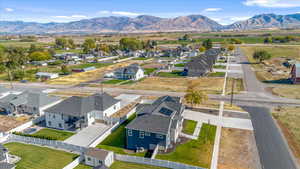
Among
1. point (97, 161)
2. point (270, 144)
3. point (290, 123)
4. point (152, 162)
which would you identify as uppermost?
point (290, 123)

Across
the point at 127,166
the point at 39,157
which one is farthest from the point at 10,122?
the point at 127,166

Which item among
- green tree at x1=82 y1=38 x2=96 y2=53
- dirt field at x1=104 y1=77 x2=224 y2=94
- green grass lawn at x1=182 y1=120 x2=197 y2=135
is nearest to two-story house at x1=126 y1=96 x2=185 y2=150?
green grass lawn at x1=182 y1=120 x2=197 y2=135

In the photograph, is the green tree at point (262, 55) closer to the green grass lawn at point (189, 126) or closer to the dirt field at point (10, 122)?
the green grass lawn at point (189, 126)

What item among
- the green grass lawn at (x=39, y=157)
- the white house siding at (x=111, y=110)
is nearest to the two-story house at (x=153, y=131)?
the green grass lawn at (x=39, y=157)

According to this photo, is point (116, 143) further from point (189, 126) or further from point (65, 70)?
point (65, 70)

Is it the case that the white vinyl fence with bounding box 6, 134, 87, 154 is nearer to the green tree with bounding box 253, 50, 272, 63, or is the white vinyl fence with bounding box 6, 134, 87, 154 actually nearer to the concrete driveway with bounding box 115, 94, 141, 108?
the concrete driveway with bounding box 115, 94, 141, 108

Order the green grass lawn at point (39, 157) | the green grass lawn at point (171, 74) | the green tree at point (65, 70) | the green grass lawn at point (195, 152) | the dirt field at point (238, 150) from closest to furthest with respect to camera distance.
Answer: the dirt field at point (238, 150) < the green grass lawn at point (39, 157) < the green grass lawn at point (195, 152) < the green grass lawn at point (171, 74) < the green tree at point (65, 70)
